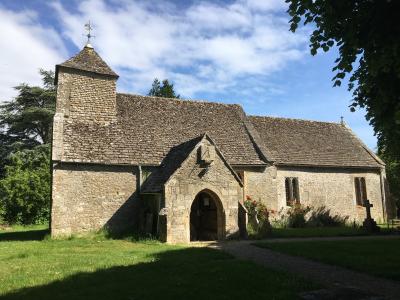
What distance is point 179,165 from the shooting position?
1678 cm

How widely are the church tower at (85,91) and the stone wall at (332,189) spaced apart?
459 inches

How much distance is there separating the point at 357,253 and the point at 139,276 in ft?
24.1

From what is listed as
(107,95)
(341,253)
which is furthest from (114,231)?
(341,253)

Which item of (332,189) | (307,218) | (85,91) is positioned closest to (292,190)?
(307,218)

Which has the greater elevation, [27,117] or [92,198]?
[27,117]

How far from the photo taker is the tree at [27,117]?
1575 inches

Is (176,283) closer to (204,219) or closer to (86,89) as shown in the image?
(204,219)

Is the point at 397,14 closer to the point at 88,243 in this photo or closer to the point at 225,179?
the point at 225,179

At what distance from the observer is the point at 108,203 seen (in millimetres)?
19141

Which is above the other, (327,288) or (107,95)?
(107,95)

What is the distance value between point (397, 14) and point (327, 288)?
18.8 ft

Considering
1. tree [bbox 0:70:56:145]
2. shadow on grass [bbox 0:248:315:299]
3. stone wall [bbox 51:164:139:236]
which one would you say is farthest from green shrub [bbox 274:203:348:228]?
tree [bbox 0:70:56:145]

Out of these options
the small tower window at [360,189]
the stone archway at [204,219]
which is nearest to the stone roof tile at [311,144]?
the small tower window at [360,189]

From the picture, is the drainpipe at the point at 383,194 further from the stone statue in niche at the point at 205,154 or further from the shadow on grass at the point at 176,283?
the shadow on grass at the point at 176,283
